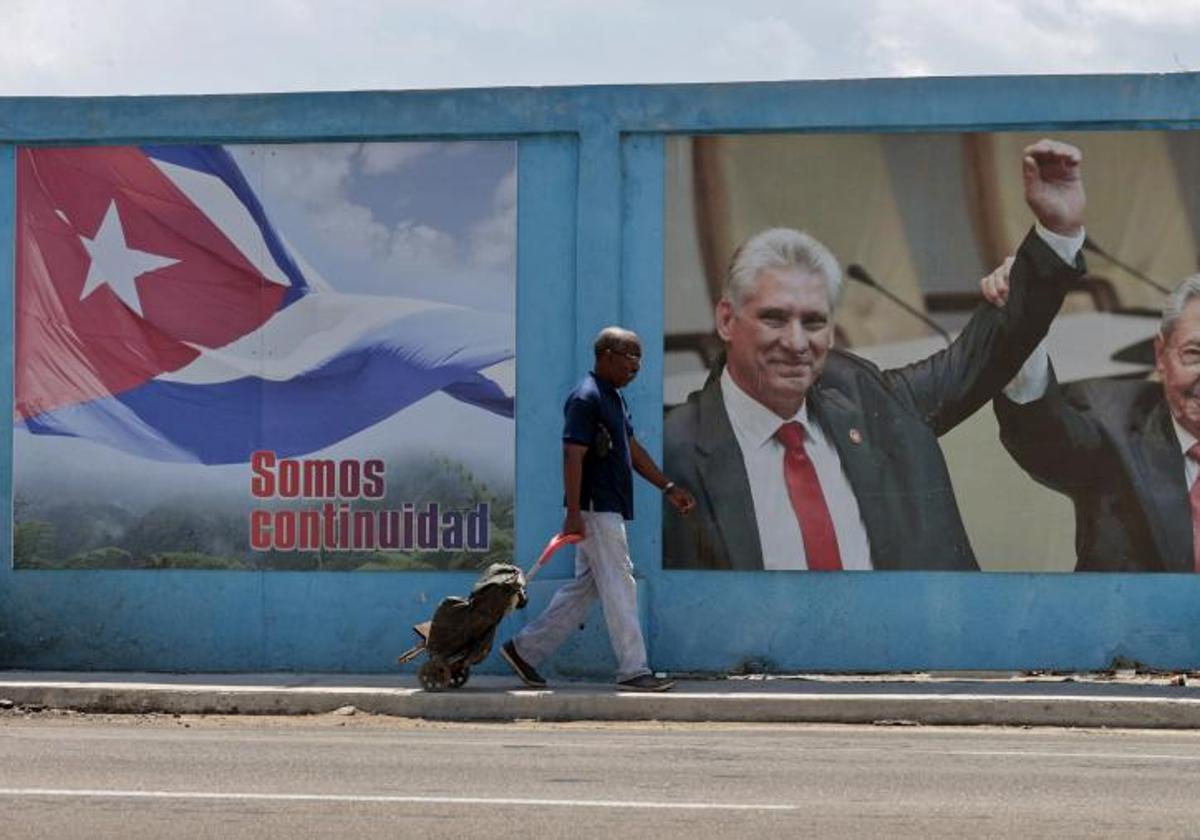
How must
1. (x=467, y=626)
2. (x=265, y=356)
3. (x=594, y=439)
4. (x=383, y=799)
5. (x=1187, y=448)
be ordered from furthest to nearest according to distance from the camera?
(x=265, y=356)
(x=1187, y=448)
(x=594, y=439)
(x=467, y=626)
(x=383, y=799)

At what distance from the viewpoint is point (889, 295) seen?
42.6 feet

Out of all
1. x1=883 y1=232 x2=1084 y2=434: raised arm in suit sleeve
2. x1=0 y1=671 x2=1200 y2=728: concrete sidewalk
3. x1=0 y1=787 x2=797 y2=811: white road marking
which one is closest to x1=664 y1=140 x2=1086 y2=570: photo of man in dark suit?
x1=883 y1=232 x2=1084 y2=434: raised arm in suit sleeve

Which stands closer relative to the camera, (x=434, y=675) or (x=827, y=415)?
(x=434, y=675)

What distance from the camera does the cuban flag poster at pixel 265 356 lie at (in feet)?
43.2

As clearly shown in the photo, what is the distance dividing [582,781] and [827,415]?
4.62 metres

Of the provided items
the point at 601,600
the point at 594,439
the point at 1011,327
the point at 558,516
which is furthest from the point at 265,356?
the point at 1011,327

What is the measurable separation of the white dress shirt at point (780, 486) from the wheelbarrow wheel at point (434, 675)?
85.8 inches

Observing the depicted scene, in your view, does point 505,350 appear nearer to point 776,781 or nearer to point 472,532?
point 472,532

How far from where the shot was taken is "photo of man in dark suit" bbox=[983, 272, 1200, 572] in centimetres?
1287

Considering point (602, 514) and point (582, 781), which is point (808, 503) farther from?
point (582, 781)

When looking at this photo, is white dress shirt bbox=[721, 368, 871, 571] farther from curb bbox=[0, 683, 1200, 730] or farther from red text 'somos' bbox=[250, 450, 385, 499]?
red text 'somos' bbox=[250, 450, 385, 499]

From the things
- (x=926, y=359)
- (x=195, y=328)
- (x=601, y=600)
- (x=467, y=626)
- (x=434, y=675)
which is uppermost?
(x=195, y=328)

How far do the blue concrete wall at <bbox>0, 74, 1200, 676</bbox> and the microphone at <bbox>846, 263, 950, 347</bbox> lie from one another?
0.85 metres

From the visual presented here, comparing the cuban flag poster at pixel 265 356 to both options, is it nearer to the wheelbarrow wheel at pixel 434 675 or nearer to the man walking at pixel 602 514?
the man walking at pixel 602 514
